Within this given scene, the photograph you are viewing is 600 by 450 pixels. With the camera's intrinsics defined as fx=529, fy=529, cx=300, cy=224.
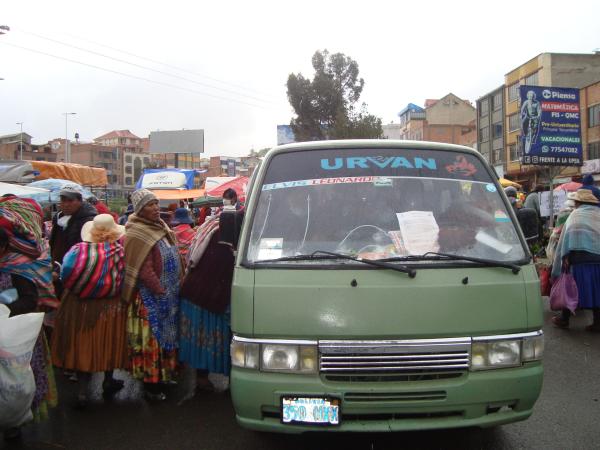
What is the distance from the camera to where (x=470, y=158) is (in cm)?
374

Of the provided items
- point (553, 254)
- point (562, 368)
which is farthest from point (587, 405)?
point (553, 254)

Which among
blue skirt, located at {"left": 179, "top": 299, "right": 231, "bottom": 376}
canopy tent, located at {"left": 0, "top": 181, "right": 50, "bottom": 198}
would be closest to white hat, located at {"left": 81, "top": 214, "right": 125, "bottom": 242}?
blue skirt, located at {"left": 179, "top": 299, "right": 231, "bottom": 376}

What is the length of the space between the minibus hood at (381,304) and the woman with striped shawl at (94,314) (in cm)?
182

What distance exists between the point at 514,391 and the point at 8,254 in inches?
129

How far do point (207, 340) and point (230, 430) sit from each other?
33.9 inches

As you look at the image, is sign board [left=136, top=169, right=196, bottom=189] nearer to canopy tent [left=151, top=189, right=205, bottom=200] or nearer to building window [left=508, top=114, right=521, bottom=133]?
canopy tent [left=151, top=189, right=205, bottom=200]

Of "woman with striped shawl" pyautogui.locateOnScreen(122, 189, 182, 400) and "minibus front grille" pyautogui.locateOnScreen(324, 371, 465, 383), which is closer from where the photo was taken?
"minibus front grille" pyautogui.locateOnScreen(324, 371, 465, 383)

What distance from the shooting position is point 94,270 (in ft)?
13.8

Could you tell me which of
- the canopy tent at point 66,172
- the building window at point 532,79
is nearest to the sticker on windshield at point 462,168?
the canopy tent at point 66,172

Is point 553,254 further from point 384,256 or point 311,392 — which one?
point 311,392

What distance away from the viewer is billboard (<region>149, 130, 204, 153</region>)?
4122 centimetres

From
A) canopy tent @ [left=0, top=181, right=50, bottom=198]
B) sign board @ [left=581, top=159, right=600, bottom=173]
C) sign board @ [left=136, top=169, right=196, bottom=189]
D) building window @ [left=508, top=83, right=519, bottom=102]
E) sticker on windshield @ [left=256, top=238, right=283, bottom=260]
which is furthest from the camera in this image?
building window @ [left=508, top=83, right=519, bottom=102]

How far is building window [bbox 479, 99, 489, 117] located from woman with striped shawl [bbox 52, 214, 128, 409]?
54.4 meters

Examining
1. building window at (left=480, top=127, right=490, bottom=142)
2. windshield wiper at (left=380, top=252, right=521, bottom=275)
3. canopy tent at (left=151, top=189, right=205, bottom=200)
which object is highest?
building window at (left=480, top=127, right=490, bottom=142)
